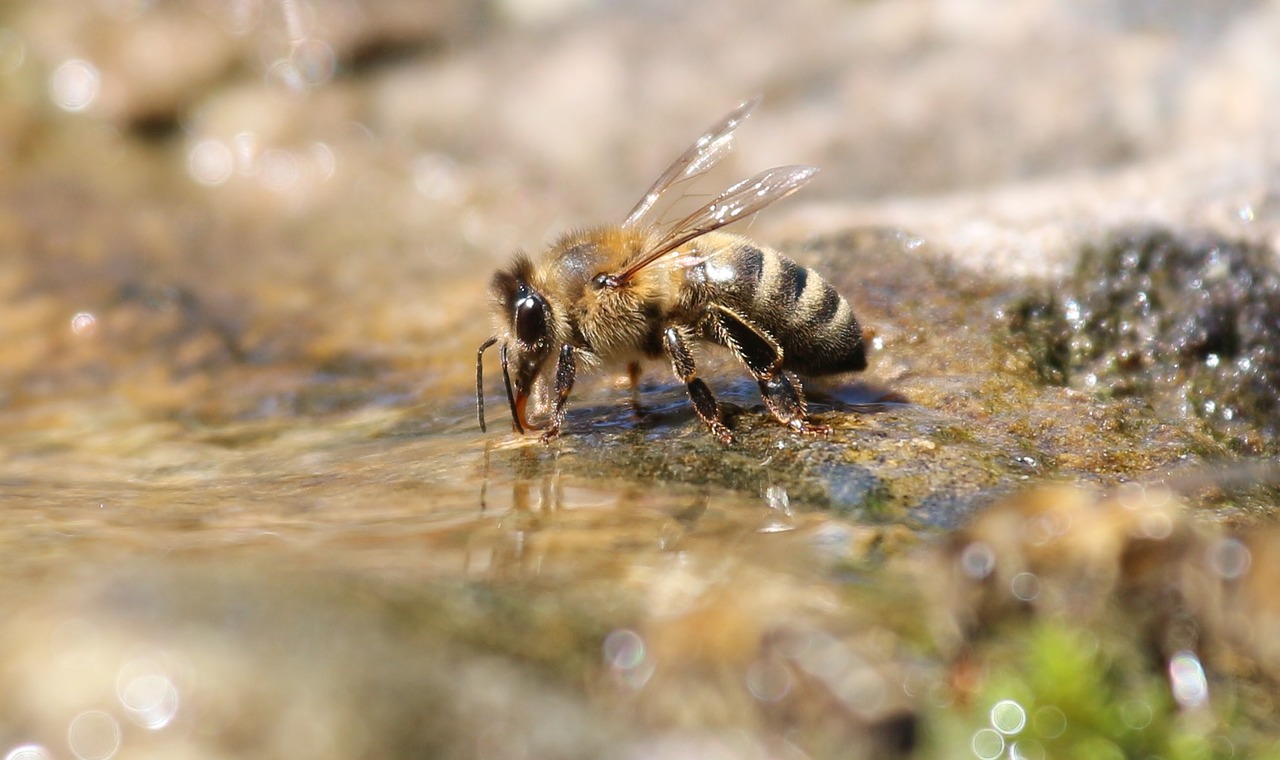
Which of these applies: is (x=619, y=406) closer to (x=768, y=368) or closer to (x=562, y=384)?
(x=562, y=384)

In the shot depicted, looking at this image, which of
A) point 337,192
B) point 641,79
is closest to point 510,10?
point 641,79

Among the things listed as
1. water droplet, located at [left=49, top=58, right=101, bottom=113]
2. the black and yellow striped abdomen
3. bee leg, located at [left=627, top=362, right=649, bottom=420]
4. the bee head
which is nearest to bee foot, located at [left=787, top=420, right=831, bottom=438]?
the black and yellow striped abdomen

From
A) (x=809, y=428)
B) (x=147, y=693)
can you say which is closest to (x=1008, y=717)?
(x=809, y=428)

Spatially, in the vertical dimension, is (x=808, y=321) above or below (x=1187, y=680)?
above

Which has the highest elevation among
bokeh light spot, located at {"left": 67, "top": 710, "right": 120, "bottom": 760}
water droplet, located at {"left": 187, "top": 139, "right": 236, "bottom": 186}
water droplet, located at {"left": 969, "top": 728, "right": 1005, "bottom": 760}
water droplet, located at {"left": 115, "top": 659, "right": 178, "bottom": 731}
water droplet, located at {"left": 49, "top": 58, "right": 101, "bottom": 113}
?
water droplet, located at {"left": 49, "top": 58, "right": 101, "bottom": 113}

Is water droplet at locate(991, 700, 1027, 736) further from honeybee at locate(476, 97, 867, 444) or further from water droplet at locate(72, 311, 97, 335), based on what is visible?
water droplet at locate(72, 311, 97, 335)
